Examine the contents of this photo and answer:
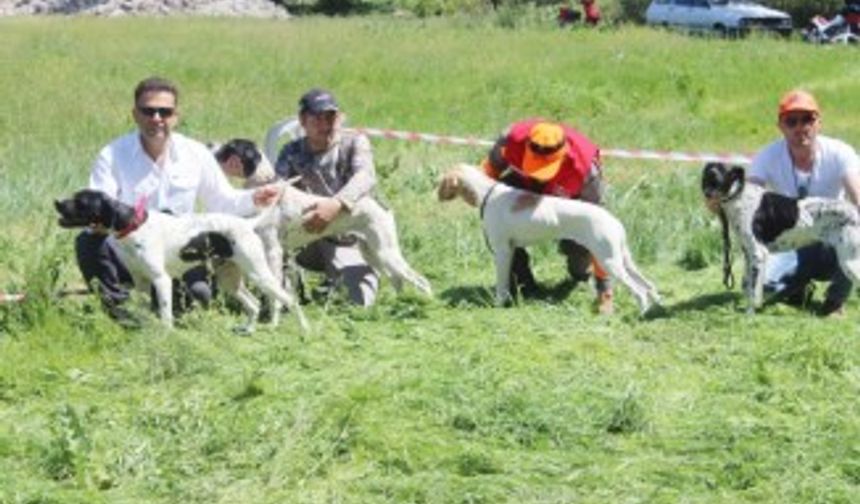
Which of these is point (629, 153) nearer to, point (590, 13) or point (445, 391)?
point (445, 391)

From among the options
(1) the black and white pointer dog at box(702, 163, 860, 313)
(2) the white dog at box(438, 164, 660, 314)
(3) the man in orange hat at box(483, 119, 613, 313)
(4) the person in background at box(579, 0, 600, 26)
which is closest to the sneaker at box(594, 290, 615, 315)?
A: (3) the man in orange hat at box(483, 119, 613, 313)

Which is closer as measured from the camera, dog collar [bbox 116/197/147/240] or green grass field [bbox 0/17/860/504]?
green grass field [bbox 0/17/860/504]

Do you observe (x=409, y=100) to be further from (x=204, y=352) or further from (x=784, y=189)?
(x=204, y=352)

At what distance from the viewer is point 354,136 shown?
870cm

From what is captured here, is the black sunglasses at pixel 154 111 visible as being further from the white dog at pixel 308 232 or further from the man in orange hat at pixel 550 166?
the man in orange hat at pixel 550 166

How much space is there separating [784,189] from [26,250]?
493cm

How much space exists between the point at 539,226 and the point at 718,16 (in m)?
29.9

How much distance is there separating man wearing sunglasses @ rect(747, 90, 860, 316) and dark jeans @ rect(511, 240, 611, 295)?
108 cm

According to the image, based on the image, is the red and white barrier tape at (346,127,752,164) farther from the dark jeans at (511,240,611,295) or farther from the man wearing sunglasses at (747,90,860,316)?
the man wearing sunglasses at (747,90,860,316)

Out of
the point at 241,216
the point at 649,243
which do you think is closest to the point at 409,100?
the point at 649,243

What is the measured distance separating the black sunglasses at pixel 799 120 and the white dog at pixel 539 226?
1051 millimetres

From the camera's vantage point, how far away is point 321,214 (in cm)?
812

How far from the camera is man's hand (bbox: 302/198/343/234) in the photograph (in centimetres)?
811

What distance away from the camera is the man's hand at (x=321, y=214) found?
319 inches
